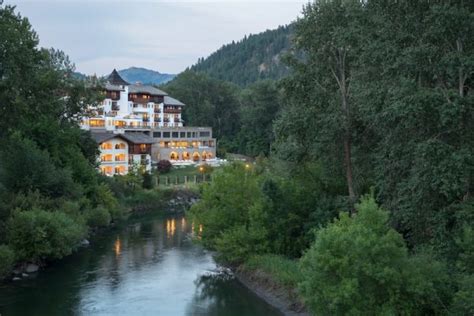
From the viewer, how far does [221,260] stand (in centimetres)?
3644

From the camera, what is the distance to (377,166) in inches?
1032

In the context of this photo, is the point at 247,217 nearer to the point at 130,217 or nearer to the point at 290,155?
the point at 290,155

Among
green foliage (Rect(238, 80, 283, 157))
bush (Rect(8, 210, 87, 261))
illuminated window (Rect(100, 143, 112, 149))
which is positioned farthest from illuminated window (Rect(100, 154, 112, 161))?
bush (Rect(8, 210, 87, 261))

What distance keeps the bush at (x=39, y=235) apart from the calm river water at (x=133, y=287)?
134 centimetres

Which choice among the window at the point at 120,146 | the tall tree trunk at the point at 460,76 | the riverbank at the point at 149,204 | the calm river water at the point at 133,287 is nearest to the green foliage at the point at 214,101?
the window at the point at 120,146

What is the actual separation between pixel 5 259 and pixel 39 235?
2.84 meters

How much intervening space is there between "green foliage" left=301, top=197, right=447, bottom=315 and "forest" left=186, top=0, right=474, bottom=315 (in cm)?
4

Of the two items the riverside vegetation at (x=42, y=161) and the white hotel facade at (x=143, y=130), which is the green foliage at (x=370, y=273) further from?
the white hotel facade at (x=143, y=130)

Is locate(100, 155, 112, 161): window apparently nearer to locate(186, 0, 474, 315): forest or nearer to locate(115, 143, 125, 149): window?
locate(115, 143, 125, 149): window

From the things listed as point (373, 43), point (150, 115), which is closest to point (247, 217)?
point (373, 43)

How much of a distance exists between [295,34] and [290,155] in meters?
6.57

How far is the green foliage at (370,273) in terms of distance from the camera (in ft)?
64.2

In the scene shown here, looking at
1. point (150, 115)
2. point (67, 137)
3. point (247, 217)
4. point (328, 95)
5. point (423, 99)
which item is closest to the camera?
point (423, 99)

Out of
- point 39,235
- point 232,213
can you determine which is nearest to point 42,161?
point 39,235
